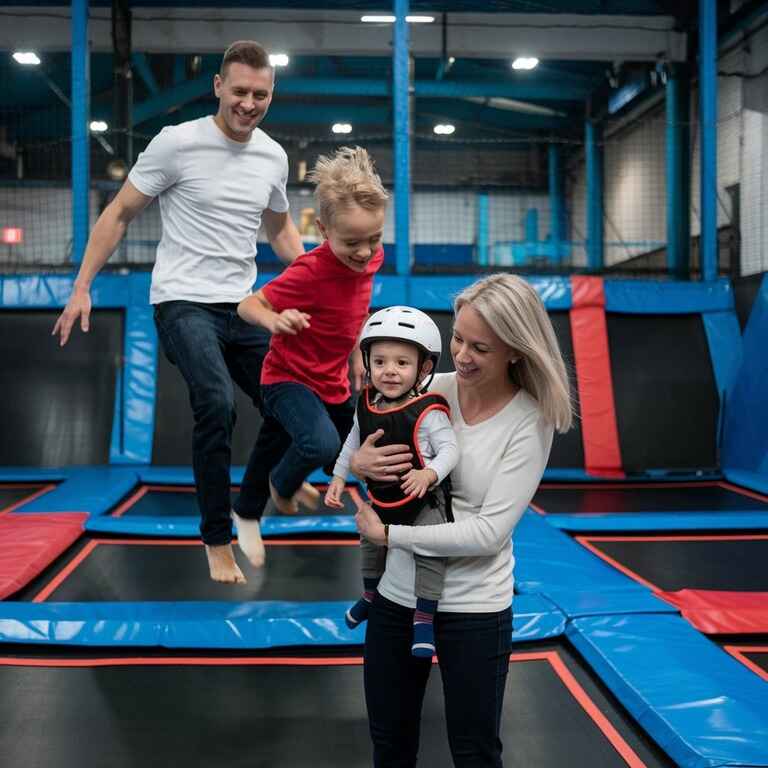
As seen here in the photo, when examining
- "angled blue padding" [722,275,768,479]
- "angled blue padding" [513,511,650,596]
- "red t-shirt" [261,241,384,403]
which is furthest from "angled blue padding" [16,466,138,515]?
"angled blue padding" [722,275,768,479]

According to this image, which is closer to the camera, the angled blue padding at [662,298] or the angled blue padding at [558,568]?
the angled blue padding at [558,568]

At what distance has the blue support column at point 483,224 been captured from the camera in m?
12.1

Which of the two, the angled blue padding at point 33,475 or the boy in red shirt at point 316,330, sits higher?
the boy in red shirt at point 316,330

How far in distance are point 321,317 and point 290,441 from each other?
0.42 metres

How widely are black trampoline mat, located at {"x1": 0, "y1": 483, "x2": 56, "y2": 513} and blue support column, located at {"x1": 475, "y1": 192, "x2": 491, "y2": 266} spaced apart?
27.3 ft

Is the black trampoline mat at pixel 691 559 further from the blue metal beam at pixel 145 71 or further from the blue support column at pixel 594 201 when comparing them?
the blue metal beam at pixel 145 71

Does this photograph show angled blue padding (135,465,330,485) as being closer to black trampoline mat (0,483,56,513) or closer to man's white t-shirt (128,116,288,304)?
black trampoline mat (0,483,56,513)

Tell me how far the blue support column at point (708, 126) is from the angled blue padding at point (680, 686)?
378cm

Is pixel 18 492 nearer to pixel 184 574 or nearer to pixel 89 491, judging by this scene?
pixel 89 491

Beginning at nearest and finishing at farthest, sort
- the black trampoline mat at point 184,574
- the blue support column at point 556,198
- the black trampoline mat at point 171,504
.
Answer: the black trampoline mat at point 184,574
the black trampoline mat at point 171,504
the blue support column at point 556,198

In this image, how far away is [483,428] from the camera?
116cm

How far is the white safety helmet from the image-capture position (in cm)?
117

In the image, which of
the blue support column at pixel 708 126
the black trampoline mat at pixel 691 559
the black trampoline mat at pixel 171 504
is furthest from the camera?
the blue support column at pixel 708 126

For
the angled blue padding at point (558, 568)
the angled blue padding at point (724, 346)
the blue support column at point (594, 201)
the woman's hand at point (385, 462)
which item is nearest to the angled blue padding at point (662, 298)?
the angled blue padding at point (724, 346)
